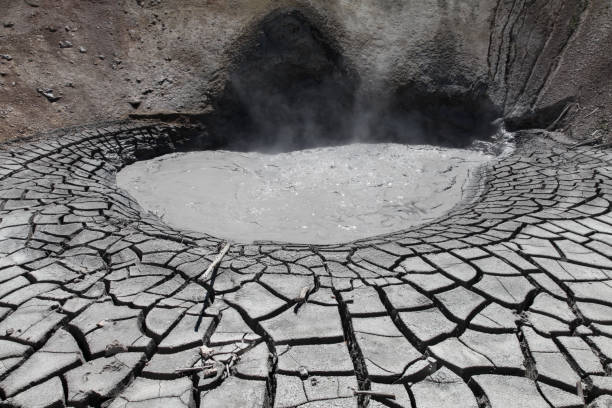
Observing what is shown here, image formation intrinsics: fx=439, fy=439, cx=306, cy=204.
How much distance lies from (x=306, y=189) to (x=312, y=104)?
2.30 m

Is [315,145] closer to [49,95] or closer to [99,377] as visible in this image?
[49,95]

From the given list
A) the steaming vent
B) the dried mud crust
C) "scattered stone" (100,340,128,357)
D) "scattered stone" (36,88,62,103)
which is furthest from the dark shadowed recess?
"scattered stone" (100,340,128,357)

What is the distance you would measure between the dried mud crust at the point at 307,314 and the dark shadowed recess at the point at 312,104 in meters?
3.26

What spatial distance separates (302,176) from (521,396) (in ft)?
13.5

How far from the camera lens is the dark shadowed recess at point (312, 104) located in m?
6.81

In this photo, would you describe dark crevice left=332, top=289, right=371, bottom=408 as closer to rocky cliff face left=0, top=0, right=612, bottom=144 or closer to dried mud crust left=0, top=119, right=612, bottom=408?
dried mud crust left=0, top=119, right=612, bottom=408

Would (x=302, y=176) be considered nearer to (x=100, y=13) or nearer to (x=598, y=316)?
(x=598, y=316)

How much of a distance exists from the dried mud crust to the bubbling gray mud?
0.73m

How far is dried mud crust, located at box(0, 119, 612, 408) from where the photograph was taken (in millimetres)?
1948

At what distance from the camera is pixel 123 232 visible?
135 inches

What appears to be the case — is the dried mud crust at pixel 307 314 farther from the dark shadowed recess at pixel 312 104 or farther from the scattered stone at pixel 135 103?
the dark shadowed recess at pixel 312 104

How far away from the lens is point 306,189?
17.4ft

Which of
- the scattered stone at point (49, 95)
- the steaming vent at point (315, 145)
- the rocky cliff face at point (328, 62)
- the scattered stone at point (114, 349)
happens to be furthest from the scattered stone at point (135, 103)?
the scattered stone at point (114, 349)

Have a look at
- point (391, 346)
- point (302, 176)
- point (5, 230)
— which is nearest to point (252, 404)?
point (391, 346)
